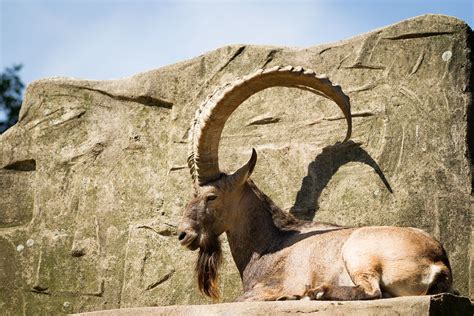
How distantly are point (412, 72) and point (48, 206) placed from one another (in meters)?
3.54

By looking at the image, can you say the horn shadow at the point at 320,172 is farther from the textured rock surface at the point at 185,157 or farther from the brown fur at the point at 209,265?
the brown fur at the point at 209,265

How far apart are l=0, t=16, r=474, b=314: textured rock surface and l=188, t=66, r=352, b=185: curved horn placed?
31.2 inches

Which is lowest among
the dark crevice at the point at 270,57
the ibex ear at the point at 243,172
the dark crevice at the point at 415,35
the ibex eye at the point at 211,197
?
the ibex eye at the point at 211,197

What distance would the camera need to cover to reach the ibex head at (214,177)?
Result: 24.3 feet

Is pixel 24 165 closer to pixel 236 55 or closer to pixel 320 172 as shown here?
pixel 236 55

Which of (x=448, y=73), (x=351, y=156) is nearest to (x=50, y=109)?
(x=351, y=156)

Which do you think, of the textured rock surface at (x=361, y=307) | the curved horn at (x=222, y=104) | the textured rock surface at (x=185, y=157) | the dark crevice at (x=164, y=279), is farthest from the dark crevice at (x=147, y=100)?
the textured rock surface at (x=361, y=307)

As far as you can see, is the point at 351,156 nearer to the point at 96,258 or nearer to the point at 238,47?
the point at 238,47

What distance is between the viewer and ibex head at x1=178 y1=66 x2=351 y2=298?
739cm

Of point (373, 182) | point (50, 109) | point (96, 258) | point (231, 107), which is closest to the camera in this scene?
point (231, 107)

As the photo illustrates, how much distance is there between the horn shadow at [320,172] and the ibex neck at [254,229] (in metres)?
0.71

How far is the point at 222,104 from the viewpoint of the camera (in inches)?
299

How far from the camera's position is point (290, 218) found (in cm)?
773

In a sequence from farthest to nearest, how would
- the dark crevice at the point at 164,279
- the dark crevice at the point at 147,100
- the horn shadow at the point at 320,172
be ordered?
the dark crevice at the point at 147,100 → the dark crevice at the point at 164,279 → the horn shadow at the point at 320,172
